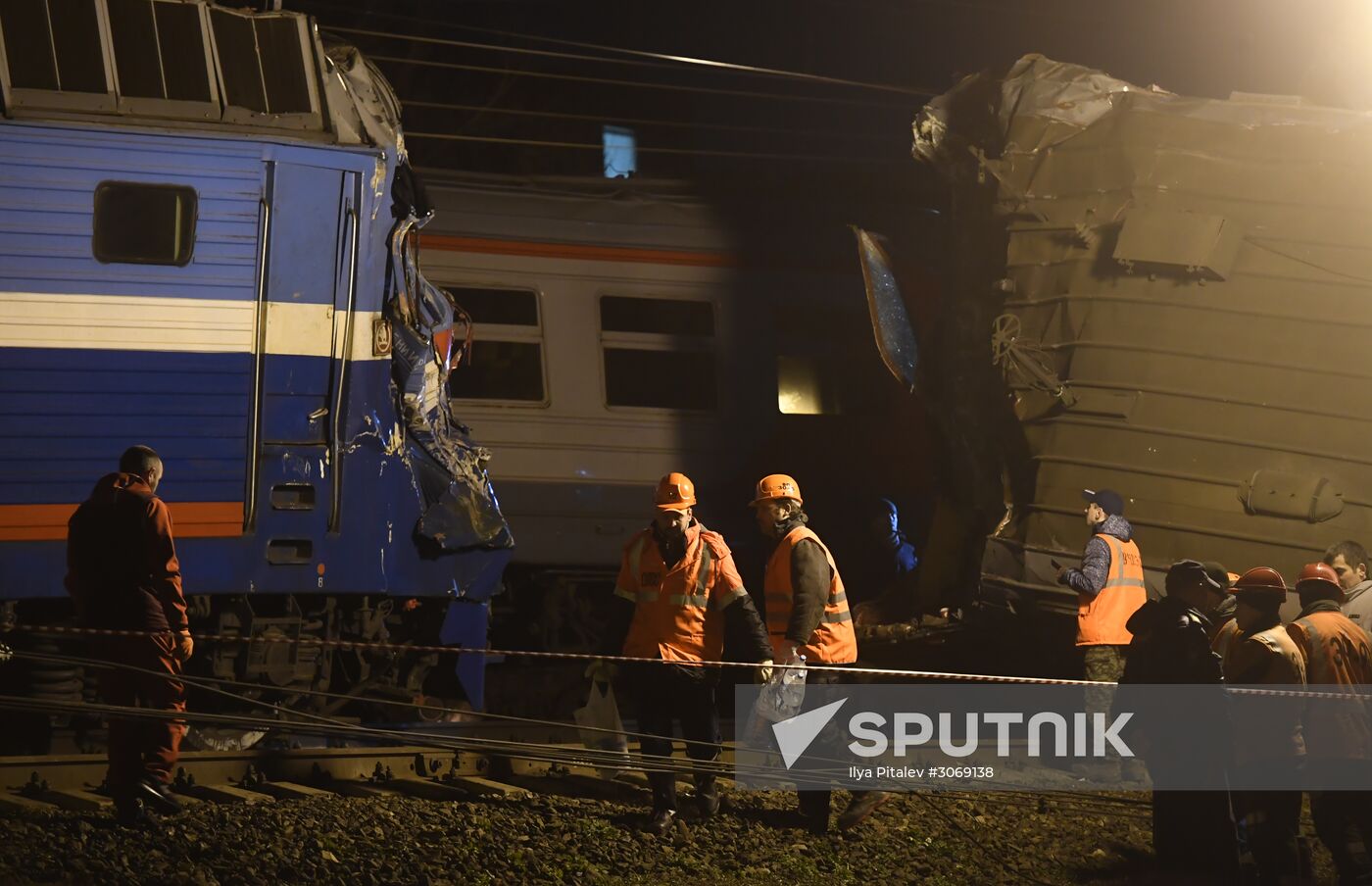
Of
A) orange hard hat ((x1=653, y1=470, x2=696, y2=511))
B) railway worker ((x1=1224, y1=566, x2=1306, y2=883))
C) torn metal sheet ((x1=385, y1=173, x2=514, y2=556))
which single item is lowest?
railway worker ((x1=1224, y1=566, x2=1306, y2=883))

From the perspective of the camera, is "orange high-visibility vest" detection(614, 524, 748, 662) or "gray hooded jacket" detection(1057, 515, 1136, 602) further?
"gray hooded jacket" detection(1057, 515, 1136, 602)

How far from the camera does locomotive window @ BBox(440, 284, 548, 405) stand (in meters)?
11.8

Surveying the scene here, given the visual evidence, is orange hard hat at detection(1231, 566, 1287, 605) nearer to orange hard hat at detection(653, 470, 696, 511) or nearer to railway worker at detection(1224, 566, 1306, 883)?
railway worker at detection(1224, 566, 1306, 883)

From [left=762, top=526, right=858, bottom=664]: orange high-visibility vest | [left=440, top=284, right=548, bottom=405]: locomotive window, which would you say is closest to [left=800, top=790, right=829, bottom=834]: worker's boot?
[left=762, top=526, right=858, bottom=664]: orange high-visibility vest

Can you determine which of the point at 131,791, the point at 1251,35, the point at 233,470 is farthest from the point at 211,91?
the point at 1251,35

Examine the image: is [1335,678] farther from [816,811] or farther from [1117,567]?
[816,811]

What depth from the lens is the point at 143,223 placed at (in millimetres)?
8656

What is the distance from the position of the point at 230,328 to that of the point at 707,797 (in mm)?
3589

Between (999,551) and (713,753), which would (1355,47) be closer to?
(999,551)

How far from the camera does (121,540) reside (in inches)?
259

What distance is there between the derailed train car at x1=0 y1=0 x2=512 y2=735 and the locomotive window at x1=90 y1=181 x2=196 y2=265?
0.04ft

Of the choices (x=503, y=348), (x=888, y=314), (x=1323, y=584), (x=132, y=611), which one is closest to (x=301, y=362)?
(x=132, y=611)

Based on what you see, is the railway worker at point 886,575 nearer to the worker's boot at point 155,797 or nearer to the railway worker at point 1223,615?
the railway worker at point 1223,615

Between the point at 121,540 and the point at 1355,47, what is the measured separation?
8.80m
